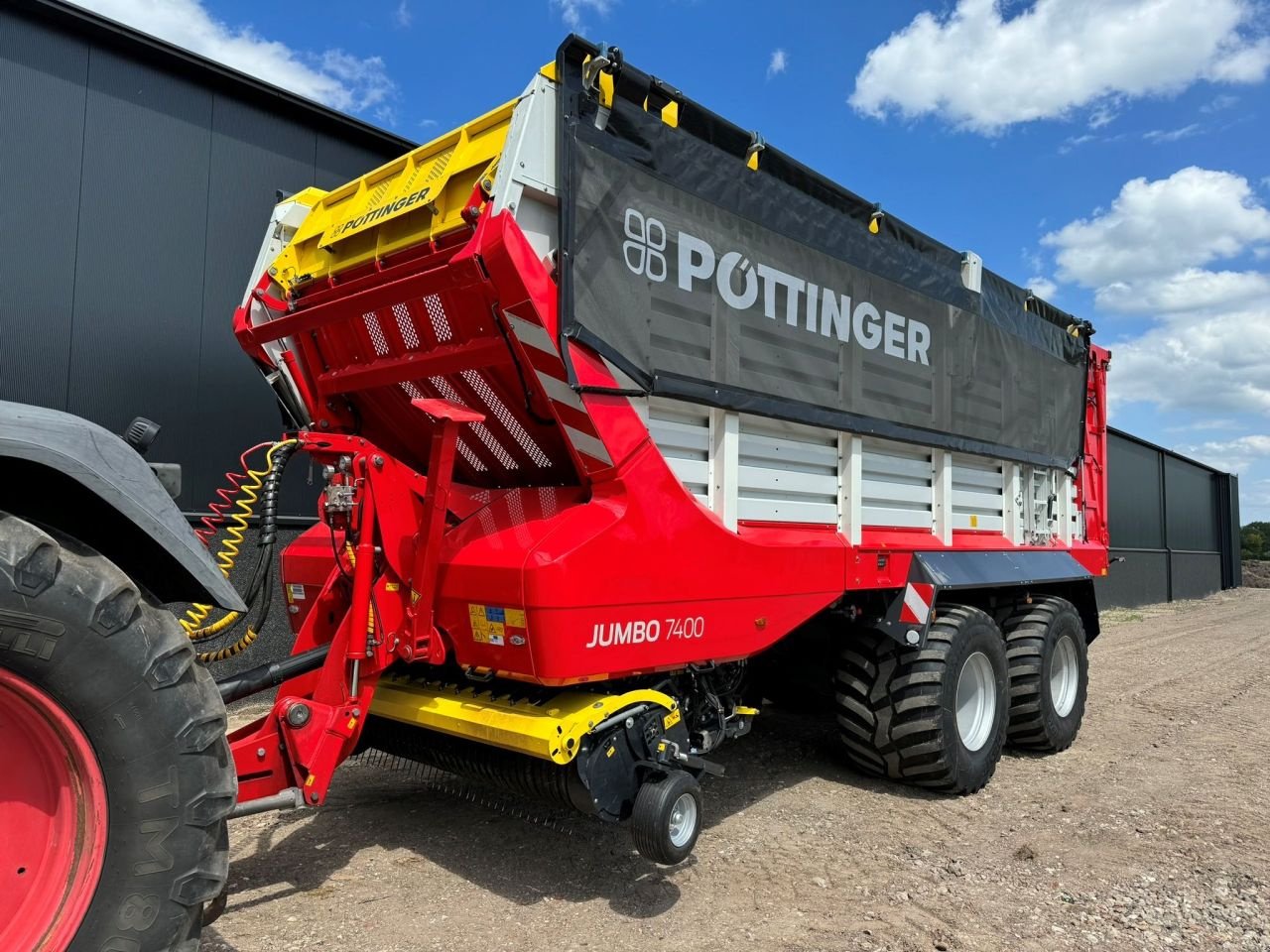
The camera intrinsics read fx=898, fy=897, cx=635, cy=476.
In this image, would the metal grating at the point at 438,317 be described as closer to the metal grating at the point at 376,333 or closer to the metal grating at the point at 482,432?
the metal grating at the point at 482,432

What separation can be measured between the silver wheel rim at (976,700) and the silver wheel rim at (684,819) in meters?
2.40

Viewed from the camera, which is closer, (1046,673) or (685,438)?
(685,438)

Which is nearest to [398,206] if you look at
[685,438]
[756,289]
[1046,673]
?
[685,438]

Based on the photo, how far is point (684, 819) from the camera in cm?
354

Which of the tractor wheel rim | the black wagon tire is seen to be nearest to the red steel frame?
the tractor wheel rim

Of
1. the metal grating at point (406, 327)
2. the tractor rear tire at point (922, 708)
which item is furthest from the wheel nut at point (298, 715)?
the tractor rear tire at point (922, 708)

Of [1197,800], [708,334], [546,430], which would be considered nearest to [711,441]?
[708,334]

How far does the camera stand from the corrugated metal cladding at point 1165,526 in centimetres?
2062

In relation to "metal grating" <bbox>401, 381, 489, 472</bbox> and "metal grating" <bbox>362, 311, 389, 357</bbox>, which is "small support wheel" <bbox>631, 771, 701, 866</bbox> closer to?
"metal grating" <bbox>401, 381, 489, 472</bbox>

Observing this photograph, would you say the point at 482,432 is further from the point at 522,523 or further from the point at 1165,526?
the point at 1165,526

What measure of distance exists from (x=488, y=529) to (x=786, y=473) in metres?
1.53

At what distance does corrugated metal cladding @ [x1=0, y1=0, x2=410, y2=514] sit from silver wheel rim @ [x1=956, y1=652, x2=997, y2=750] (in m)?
5.44

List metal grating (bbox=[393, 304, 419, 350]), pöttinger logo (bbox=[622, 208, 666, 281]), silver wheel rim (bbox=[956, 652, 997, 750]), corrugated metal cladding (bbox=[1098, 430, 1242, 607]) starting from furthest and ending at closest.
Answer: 1. corrugated metal cladding (bbox=[1098, 430, 1242, 607])
2. silver wheel rim (bbox=[956, 652, 997, 750])
3. metal grating (bbox=[393, 304, 419, 350])
4. pöttinger logo (bbox=[622, 208, 666, 281])

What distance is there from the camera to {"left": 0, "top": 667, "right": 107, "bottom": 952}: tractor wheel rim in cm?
204
